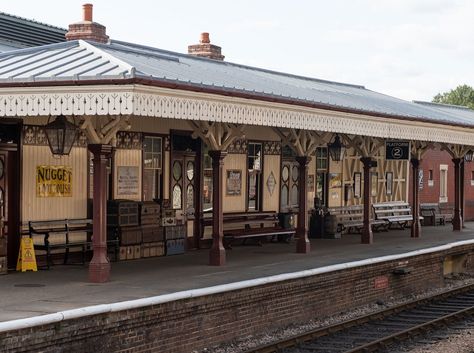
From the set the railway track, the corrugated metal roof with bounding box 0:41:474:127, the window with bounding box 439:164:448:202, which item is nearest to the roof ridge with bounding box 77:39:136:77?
the corrugated metal roof with bounding box 0:41:474:127

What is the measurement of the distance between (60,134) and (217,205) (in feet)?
9.80

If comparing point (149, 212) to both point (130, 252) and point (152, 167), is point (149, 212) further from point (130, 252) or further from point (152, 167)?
point (152, 167)

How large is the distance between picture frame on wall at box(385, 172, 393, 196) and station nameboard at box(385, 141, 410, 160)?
5631mm

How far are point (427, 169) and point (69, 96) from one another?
21137mm

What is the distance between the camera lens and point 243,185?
64.7 ft

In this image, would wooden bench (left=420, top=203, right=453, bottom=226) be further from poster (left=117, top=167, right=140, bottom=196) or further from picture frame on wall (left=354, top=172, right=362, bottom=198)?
poster (left=117, top=167, right=140, bottom=196)

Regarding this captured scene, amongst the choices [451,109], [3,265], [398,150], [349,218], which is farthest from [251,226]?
[451,109]

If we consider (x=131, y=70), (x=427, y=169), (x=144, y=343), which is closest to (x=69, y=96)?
(x=131, y=70)

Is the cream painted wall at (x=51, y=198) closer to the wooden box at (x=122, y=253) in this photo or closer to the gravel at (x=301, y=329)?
the wooden box at (x=122, y=253)

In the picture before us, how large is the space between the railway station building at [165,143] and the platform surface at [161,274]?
1.51 ft

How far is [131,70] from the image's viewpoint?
11398 millimetres

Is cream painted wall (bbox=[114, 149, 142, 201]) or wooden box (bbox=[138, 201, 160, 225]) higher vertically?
cream painted wall (bbox=[114, 149, 142, 201])

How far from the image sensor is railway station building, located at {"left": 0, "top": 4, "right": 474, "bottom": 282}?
39.4 feet

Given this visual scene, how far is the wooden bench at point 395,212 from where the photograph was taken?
2533 centimetres
